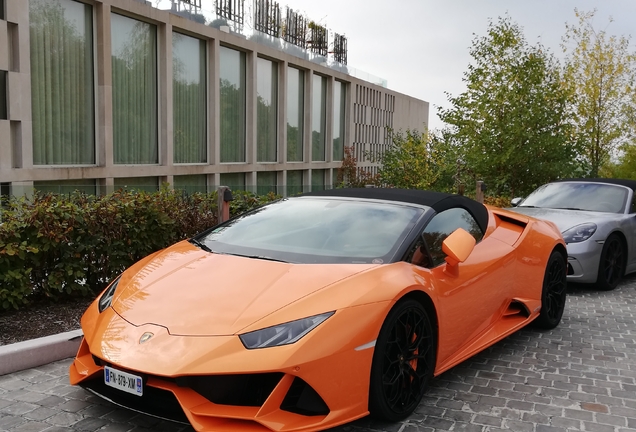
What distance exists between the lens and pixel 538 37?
731 inches

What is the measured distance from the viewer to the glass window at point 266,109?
27.4m

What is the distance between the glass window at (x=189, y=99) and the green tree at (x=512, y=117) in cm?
934

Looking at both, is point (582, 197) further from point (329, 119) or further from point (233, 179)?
point (329, 119)

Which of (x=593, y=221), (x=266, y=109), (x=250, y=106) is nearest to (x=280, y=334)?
(x=593, y=221)

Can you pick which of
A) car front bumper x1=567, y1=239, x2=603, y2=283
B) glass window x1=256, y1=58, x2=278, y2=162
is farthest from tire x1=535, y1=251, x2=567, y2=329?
glass window x1=256, y1=58, x2=278, y2=162

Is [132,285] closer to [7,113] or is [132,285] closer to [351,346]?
[351,346]

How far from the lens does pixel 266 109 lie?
28125mm

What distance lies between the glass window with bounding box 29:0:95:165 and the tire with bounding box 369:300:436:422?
15519 mm

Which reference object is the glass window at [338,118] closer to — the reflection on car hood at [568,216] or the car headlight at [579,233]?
the reflection on car hood at [568,216]

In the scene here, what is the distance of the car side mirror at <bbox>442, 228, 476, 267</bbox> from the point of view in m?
4.15

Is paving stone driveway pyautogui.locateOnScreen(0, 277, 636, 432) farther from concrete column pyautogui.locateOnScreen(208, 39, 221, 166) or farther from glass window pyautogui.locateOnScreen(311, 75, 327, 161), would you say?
glass window pyautogui.locateOnScreen(311, 75, 327, 161)

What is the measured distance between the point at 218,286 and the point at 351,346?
89cm

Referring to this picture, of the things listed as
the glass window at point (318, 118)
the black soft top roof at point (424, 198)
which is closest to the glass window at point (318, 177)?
the glass window at point (318, 118)

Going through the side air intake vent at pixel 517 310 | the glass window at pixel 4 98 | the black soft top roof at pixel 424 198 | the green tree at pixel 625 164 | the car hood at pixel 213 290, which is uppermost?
the glass window at pixel 4 98
